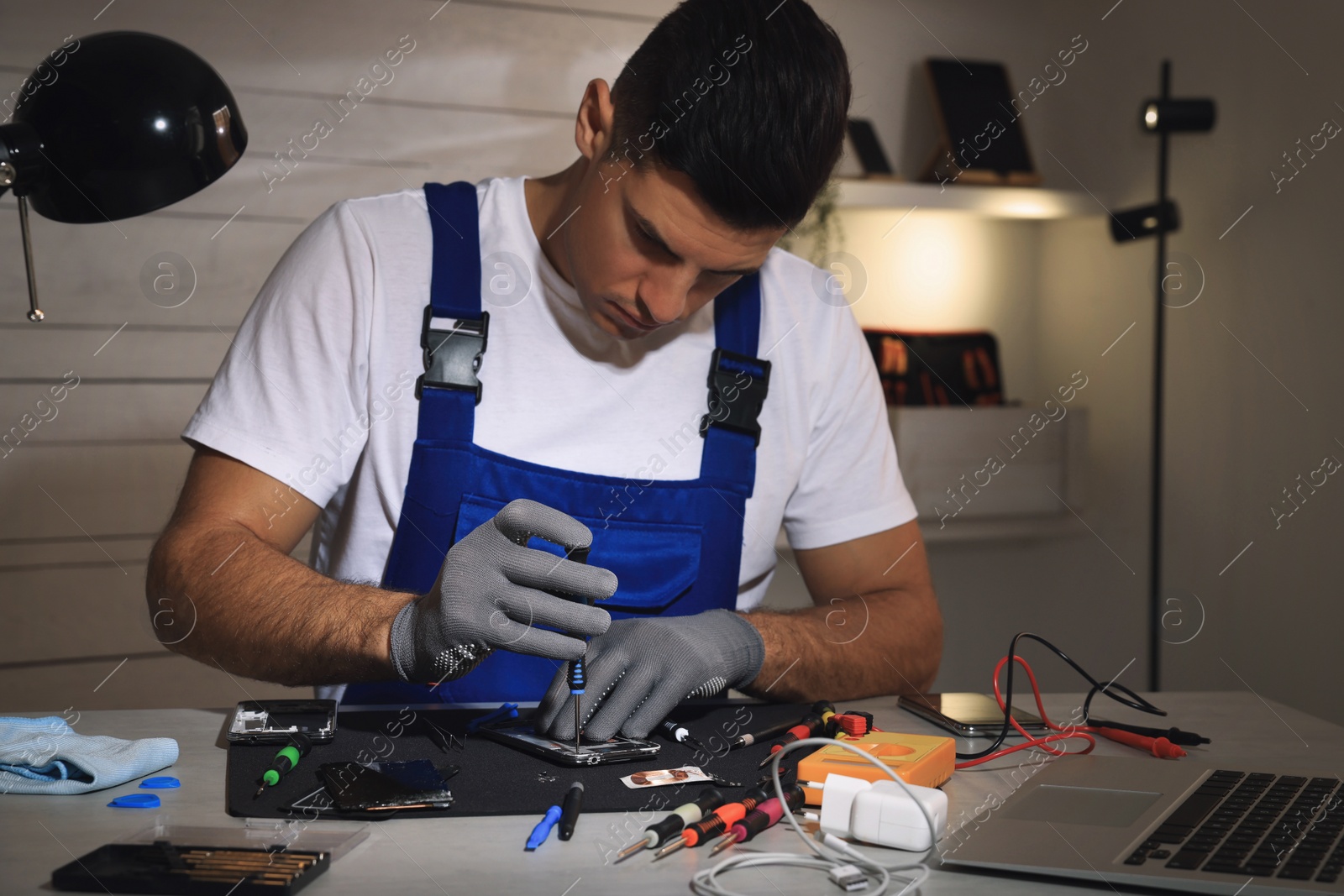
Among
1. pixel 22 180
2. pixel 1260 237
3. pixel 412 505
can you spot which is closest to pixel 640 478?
Result: pixel 412 505

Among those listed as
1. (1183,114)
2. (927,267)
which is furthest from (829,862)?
(927,267)

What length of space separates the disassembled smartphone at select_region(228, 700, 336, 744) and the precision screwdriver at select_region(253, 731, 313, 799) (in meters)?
0.01

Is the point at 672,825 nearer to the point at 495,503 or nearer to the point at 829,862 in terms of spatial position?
the point at 829,862

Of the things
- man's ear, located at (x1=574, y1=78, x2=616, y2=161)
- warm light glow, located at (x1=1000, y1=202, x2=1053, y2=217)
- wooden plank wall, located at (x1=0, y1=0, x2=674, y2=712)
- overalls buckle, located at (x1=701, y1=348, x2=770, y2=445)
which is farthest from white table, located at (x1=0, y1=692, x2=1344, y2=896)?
warm light glow, located at (x1=1000, y1=202, x2=1053, y2=217)

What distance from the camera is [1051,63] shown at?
2.69 m

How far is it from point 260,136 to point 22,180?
124 centimetres

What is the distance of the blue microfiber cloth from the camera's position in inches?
30.4

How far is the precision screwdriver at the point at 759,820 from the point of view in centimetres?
70

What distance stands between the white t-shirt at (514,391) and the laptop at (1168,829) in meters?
0.59

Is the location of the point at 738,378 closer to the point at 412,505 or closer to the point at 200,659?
the point at 412,505

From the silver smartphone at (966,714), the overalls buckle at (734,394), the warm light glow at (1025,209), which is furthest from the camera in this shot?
the warm light glow at (1025,209)

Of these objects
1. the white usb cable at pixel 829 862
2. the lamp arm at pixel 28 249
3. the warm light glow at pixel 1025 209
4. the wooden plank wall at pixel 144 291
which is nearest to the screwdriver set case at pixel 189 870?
the white usb cable at pixel 829 862

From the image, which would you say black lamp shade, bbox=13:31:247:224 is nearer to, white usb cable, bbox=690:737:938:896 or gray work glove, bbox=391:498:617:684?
gray work glove, bbox=391:498:617:684

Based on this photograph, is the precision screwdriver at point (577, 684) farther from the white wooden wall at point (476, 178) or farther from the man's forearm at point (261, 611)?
the white wooden wall at point (476, 178)
